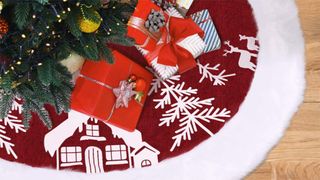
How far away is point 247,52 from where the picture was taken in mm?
1265

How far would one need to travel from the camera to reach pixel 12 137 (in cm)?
118

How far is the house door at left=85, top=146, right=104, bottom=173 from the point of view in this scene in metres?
1.16

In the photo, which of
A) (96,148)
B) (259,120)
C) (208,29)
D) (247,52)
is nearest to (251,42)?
(247,52)

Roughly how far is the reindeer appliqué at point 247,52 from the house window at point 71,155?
0.54 metres

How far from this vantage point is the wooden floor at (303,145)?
119cm

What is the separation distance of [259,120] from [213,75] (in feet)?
0.64

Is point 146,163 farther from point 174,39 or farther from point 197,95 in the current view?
point 174,39

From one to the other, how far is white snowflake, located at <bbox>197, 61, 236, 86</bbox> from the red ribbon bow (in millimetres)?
88

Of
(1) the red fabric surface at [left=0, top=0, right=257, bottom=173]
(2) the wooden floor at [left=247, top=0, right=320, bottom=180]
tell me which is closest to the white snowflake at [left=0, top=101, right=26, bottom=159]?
(1) the red fabric surface at [left=0, top=0, right=257, bottom=173]

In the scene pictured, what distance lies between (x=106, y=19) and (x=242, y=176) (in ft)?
1.93

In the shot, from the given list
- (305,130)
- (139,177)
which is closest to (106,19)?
(139,177)

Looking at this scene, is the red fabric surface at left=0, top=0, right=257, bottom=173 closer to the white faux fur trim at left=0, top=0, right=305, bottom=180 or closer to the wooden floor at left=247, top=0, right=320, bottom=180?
the white faux fur trim at left=0, top=0, right=305, bottom=180

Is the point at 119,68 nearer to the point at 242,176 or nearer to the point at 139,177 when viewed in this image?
the point at 139,177

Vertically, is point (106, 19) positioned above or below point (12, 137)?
above
